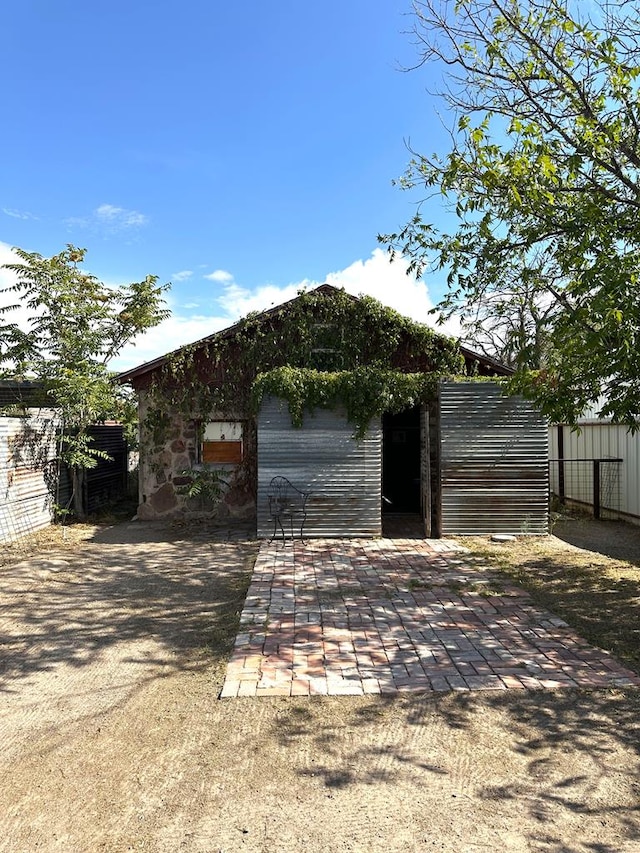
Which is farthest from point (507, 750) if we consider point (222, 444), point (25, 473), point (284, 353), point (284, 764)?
point (284, 353)

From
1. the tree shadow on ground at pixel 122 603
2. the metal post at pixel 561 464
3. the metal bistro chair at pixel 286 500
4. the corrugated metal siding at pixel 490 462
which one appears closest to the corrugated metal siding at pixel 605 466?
the metal post at pixel 561 464

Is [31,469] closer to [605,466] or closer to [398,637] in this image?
[398,637]

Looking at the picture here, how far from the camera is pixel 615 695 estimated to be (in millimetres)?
4113

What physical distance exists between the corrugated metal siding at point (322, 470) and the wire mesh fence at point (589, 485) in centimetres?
544

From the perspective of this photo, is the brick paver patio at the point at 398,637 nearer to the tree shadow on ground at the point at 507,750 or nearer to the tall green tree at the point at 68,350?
the tree shadow on ground at the point at 507,750

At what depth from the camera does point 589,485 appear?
13.7m

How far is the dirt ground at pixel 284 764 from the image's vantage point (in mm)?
2699

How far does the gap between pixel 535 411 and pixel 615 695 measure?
6.67m

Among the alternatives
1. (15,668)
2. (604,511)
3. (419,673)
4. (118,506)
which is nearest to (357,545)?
(419,673)

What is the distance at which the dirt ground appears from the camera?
2699mm

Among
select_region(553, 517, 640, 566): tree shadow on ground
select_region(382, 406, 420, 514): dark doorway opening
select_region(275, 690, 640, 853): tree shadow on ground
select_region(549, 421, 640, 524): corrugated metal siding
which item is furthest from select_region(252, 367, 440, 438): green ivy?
select_region(275, 690, 640, 853): tree shadow on ground

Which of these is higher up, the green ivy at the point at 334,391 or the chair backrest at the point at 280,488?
the green ivy at the point at 334,391

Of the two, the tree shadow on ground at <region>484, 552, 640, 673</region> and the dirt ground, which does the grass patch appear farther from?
the dirt ground

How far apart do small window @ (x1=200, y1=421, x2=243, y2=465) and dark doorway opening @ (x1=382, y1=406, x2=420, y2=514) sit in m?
4.19
